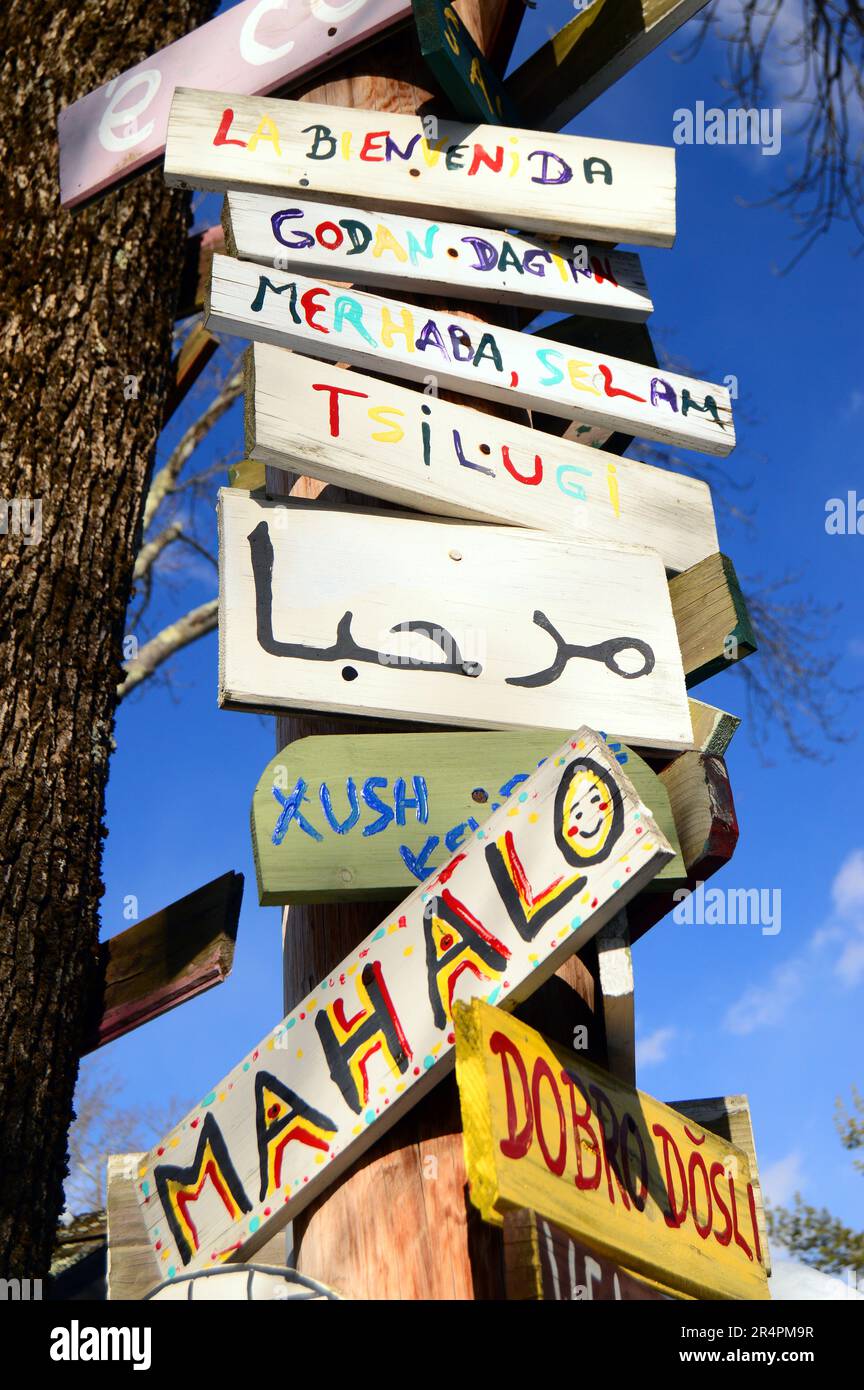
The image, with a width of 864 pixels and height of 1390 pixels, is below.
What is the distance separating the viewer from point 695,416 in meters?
2.25

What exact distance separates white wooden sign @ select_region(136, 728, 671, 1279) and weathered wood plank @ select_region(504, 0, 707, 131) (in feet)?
5.06

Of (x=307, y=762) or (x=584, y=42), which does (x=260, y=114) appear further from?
(x=307, y=762)

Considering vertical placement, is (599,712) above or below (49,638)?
below

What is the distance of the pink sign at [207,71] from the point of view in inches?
94.0

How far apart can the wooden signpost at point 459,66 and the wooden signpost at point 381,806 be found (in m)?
1.24

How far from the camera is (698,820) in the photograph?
5.96ft

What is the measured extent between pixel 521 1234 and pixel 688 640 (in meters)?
1.03

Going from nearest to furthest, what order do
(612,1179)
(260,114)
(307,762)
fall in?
1. (612,1179)
2. (307,762)
3. (260,114)

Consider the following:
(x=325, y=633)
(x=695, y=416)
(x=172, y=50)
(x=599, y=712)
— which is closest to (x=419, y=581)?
(x=325, y=633)

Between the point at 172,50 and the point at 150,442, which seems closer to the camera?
the point at 172,50

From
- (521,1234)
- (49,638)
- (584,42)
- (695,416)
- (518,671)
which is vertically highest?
(584,42)

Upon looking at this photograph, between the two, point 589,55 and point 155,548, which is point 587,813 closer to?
point 589,55

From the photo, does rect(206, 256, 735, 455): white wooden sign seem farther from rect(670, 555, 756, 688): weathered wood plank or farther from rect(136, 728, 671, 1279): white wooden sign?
rect(136, 728, 671, 1279): white wooden sign

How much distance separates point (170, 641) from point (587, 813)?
313 inches
